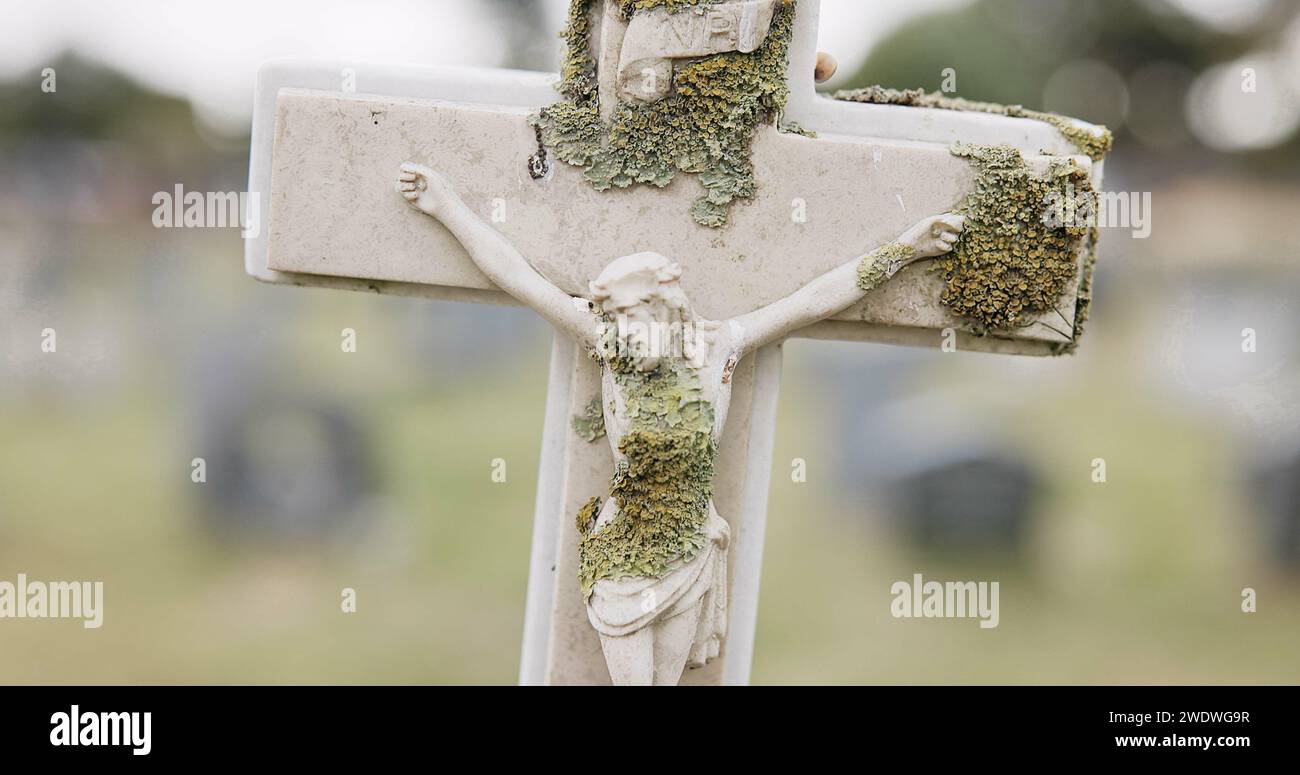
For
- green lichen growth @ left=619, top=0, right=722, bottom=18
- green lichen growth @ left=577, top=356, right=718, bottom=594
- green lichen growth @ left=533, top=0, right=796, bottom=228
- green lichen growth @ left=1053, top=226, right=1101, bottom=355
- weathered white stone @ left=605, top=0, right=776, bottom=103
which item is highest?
green lichen growth @ left=619, top=0, right=722, bottom=18

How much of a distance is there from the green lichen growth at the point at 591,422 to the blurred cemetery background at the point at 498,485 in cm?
286

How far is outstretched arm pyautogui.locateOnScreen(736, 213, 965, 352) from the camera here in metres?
3.61

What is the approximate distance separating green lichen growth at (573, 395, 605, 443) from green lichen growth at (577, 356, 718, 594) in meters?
0.29

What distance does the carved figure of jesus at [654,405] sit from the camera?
339cm

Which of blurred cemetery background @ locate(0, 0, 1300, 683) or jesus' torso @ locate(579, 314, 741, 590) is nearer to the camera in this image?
jesus' torso @ locate(579, 314, 741, 590)

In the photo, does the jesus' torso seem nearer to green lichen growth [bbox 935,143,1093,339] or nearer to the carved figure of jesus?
the carved figure of jesus

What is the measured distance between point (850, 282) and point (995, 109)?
968 millimetres

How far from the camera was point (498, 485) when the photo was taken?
8.56 m
